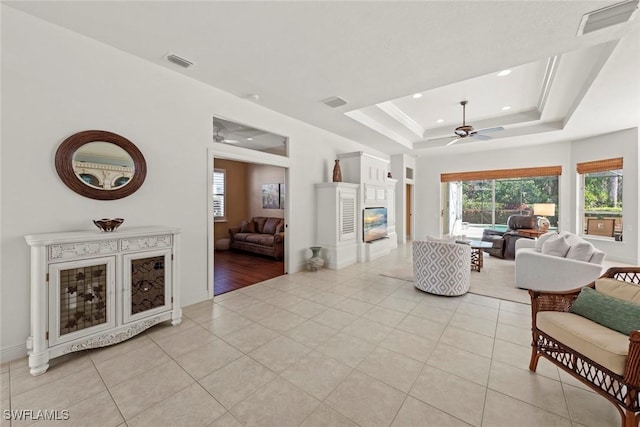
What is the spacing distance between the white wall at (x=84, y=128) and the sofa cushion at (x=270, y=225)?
3.28 metres

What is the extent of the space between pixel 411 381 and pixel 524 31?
Answer: 3186 mm

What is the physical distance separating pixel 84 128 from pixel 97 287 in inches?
60.5

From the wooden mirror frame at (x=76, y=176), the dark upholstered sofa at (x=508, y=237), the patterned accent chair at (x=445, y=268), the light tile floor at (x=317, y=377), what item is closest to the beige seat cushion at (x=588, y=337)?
the light tile floor at (x=317, y=377)

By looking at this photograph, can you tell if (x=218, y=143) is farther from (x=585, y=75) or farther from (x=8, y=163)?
(x=585, y=75)

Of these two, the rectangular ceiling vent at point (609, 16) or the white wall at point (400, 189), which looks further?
the white wall at point (400, 189)

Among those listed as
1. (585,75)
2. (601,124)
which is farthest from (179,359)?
(601,124)

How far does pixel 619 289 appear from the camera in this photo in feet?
6.09

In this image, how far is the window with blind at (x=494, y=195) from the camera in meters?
7.07

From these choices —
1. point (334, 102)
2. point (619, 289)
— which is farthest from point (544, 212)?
point (334, 102)

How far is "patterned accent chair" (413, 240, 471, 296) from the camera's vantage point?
142 inches

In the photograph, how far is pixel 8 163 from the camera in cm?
216

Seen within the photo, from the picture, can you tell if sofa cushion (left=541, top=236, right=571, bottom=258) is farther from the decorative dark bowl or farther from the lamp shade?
the decorative dark bowl

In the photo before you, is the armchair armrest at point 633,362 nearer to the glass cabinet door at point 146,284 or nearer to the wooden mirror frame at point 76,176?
the glass cabinet door at point 146,284

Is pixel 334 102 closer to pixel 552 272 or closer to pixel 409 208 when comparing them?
pixel 552 272
